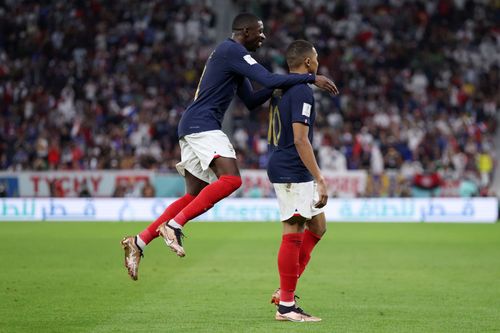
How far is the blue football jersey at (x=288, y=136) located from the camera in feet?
25.8

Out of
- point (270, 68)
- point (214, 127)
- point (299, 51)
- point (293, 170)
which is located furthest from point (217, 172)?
point (270, 68)

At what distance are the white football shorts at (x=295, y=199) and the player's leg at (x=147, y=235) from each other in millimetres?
1114

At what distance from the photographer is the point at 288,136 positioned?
7996 millimetres

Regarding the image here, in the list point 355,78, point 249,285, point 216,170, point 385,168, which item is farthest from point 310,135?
point 355,78

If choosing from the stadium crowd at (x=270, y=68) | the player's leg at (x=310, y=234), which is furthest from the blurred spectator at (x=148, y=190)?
the player's leg at (x=310, y=234)

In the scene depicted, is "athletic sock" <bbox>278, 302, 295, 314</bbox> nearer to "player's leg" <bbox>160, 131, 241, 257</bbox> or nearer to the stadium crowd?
"player's leg" <bbox>160, 131, 241, 257</bbox>

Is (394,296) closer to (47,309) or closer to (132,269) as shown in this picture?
(132,269)

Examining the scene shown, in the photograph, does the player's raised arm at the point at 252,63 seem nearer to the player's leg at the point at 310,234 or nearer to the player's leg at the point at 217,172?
the player's leg at the point at 217,172

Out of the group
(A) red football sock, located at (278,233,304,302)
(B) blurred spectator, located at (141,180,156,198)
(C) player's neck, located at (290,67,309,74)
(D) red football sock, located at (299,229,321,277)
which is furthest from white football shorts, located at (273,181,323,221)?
(B) blurred spectator, located at (141,180,156,198)

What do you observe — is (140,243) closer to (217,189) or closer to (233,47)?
(217,189)

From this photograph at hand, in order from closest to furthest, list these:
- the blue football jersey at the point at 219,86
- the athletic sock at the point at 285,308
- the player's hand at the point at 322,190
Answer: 1. the player's hand at the point at 322,190
2. the athletic sock at the point at 285,308
3. the blue football jersey at the point at 219,86

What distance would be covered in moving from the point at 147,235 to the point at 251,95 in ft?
5.24

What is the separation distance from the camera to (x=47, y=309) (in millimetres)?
Answer: 8492

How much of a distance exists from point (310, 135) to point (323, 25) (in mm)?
24291
